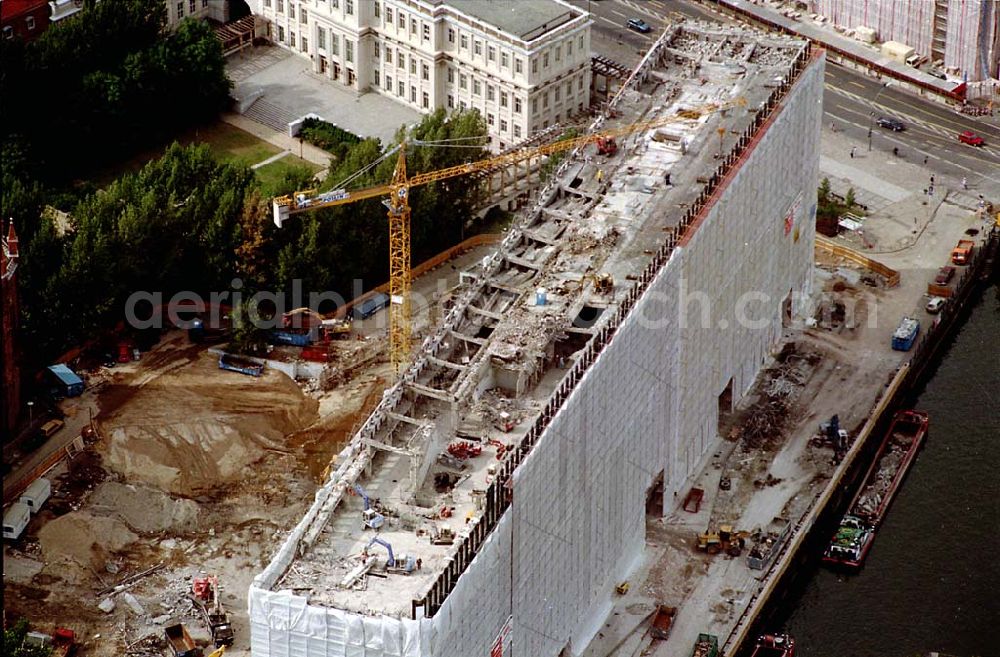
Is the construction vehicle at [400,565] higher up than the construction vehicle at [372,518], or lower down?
lower down

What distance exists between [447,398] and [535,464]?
33.5ft

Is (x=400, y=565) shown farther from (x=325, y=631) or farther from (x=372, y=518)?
(x=325, y=631)

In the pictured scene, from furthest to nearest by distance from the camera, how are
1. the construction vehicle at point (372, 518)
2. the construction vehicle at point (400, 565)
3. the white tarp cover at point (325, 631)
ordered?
the construction vehicle at point (372, 518)
the construction vehicle at point (400, 565)
the white tarp cover at point (325, 631)

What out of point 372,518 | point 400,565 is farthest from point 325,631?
point 372,518

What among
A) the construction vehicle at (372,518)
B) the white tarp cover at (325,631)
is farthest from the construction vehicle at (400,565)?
the white tarp cover at (325,631)

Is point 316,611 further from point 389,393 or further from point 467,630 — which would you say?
point 389,393

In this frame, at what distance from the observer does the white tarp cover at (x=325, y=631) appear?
177 meters

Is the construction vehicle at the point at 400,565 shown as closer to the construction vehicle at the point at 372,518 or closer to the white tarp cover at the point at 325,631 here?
the construction vehicle at the point at 372,518

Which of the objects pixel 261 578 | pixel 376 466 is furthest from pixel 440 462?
pixel 261 578

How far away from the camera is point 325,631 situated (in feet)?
587

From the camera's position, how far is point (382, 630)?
177125 mm

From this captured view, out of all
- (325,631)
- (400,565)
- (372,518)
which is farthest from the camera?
(372,518)

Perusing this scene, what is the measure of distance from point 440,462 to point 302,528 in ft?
50.7

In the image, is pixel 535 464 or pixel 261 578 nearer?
pixel 261 578
